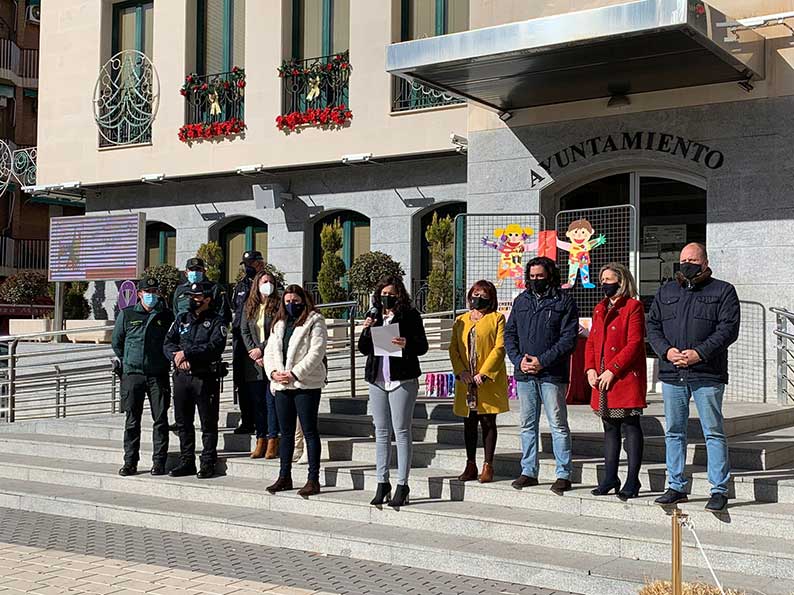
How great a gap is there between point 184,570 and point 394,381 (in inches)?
89.1

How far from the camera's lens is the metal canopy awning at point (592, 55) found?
9.93 metres

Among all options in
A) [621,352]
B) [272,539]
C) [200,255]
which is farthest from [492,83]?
[200,255]

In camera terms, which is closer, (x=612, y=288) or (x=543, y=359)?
(x=612, y=288)

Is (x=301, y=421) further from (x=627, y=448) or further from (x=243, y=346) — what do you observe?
(x=627, y=448)

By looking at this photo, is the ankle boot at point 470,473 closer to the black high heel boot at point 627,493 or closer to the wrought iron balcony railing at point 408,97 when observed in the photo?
the black high heel boot at point 627,493

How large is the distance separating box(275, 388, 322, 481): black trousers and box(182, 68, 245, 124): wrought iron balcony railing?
477 inches

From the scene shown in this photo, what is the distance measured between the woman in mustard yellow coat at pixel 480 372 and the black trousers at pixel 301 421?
127 centimetres

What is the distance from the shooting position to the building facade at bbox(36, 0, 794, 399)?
440 inches

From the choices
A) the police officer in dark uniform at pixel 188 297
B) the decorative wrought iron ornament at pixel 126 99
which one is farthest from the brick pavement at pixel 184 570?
the decorative wrought iron ornament at pixel 126 99

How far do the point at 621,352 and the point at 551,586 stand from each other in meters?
2.03

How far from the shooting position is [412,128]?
59.1 ft

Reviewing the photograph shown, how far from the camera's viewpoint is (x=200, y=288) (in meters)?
10.1

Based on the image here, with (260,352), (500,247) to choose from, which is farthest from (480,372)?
(500,247)

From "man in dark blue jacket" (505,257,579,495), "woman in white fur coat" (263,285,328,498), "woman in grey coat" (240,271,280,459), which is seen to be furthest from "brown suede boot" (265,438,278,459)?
"man in dark blue jacket" (505,257,579,495)
